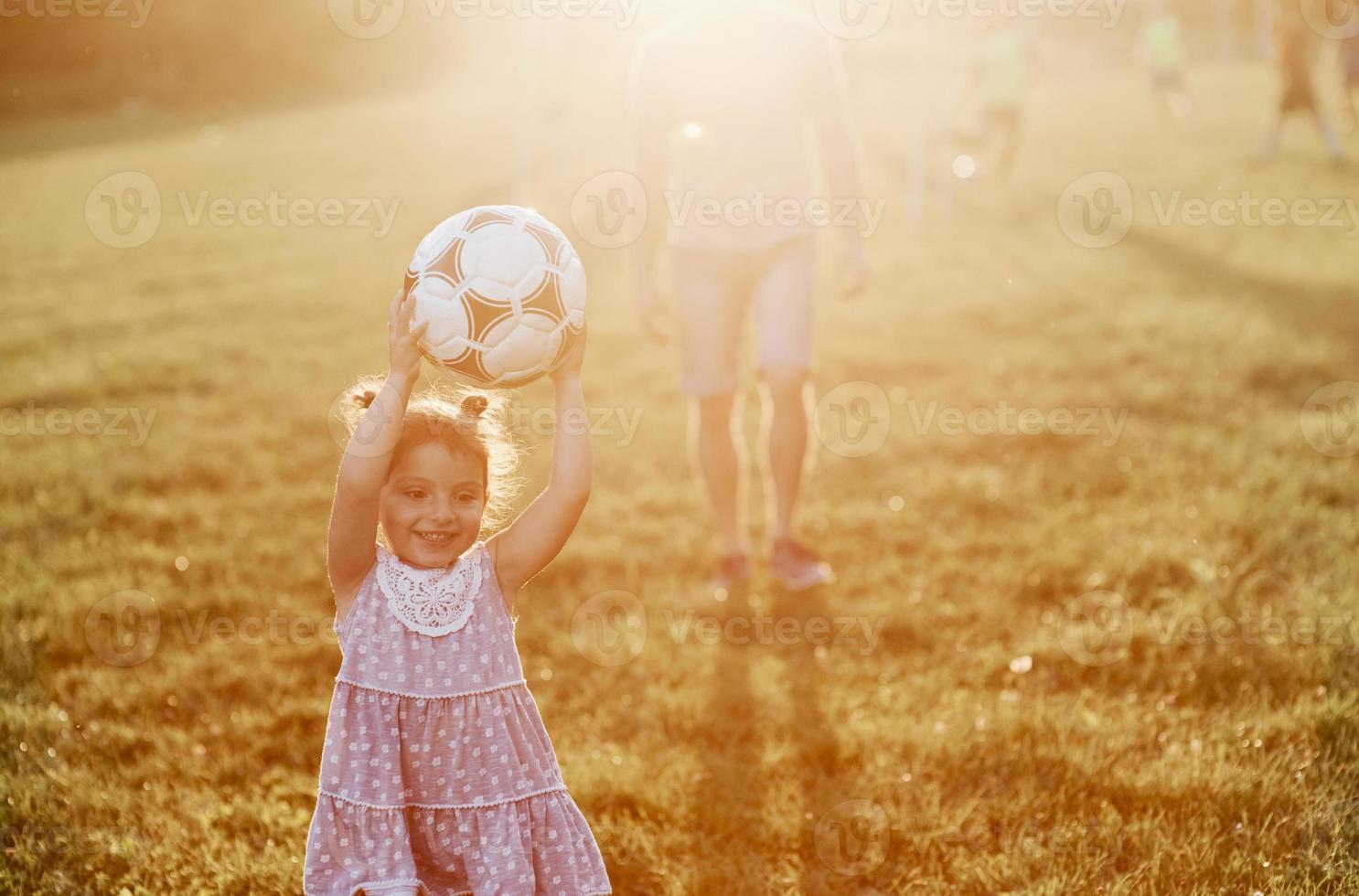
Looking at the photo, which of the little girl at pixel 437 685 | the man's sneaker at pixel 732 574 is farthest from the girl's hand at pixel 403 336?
the man's sneaker at pixel 732 574

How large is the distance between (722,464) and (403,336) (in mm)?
2980

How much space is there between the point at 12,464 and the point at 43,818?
4.13m

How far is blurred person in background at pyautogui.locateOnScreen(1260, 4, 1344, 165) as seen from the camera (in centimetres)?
1447

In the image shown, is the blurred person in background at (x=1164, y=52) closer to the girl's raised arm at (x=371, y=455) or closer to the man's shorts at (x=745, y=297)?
the man's shorts at (x=745, y=297)

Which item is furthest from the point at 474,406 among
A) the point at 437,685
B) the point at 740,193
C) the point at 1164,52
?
the point at 1164,52

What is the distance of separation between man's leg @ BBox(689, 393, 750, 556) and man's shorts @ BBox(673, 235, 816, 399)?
0.61ft

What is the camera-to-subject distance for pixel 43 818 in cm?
359

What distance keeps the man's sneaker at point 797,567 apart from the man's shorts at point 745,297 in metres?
0.92

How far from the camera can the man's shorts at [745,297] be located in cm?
502

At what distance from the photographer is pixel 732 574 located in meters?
5.45

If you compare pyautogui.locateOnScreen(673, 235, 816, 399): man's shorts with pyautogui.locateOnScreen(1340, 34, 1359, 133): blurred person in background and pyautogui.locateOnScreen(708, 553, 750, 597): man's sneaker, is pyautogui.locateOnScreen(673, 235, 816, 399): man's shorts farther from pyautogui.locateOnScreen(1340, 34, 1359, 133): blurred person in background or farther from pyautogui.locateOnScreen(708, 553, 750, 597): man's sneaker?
pyautogui.locateOnScreen(1340, 34, 1359, 133): blurred person in background

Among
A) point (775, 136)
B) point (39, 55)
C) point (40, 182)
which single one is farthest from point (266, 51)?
point (775, 136)

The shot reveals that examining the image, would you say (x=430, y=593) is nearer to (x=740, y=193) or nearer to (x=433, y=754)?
(x=433, y=754)

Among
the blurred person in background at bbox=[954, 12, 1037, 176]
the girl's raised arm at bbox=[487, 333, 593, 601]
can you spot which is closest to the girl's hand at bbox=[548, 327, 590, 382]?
the girl's raised arm at bbox=[487, 333, 593, 601]
